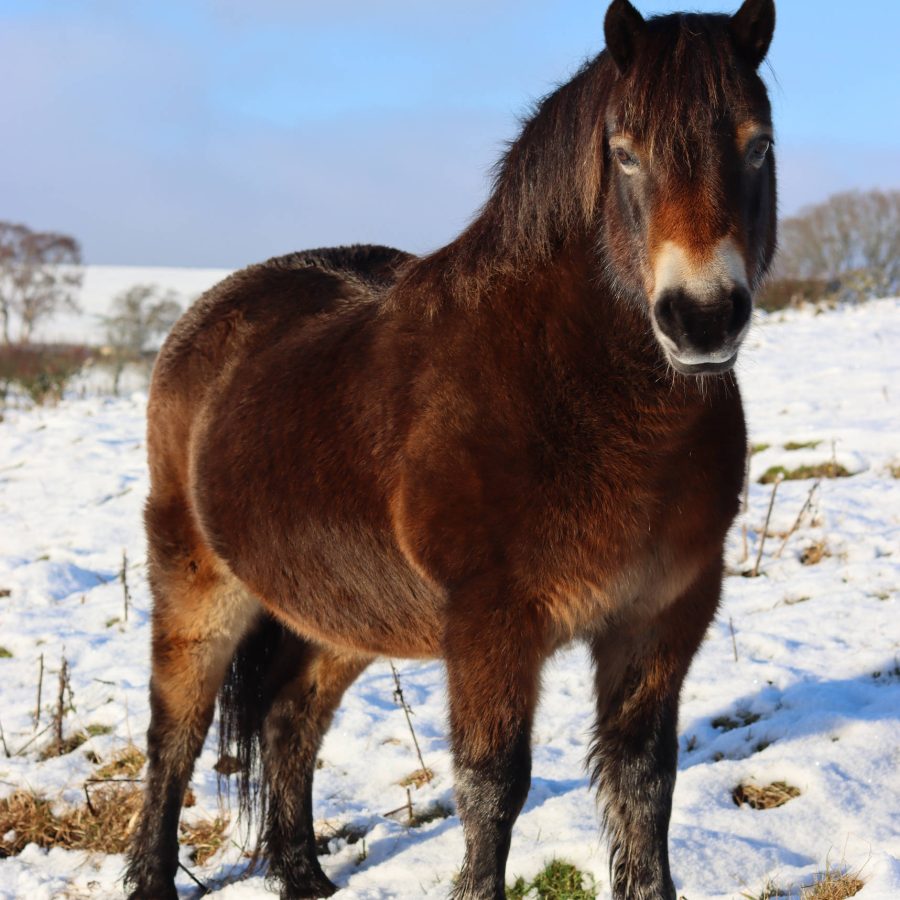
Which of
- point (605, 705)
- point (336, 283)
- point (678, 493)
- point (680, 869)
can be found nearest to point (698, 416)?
point (678, 493)

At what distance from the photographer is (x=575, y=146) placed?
2723 mm

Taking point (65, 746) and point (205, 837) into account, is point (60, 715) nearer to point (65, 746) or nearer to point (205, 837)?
point (65, 746)

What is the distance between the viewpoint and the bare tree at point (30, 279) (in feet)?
120

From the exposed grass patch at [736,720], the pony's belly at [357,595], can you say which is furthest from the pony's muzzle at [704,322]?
the exposed grass patch at [736,720]

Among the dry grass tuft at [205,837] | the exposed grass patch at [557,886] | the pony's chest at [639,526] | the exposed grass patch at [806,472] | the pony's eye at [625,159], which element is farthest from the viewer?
the exposed grass patch at [806,472]

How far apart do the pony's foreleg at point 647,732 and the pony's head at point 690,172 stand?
2.95 feet

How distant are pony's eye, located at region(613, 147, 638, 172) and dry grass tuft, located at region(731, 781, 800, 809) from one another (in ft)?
7.80

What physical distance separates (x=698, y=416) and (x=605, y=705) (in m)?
0.93

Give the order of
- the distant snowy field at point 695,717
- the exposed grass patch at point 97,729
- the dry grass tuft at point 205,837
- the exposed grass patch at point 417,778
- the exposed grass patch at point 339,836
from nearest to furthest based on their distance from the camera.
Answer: the distant snowy field at point 695,717
the exposed grass patch at point 339,836
the dry grass tuft at point 205,837
the exposed grass patch at point 417,778
the exposed grass patch at point 97,729

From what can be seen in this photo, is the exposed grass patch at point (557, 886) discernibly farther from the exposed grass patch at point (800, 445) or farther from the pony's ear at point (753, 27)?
the exposed grass patch at point (800, 445)

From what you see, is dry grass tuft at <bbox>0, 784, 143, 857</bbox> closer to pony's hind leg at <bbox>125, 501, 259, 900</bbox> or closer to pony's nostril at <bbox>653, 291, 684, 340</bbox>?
pony's hind leg at <bbox>125, 501, 259, 900</bbox>

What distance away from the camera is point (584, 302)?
2.73m

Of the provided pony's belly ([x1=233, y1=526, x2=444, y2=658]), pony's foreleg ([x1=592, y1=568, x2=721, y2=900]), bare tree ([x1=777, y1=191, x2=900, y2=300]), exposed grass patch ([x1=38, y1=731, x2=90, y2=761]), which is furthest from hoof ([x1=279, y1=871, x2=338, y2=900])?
bare tree ([x1=777, y1=191, x2=900, y2=300])

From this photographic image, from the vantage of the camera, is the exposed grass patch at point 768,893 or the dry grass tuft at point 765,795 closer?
the exposed grass patch at point 768,893
